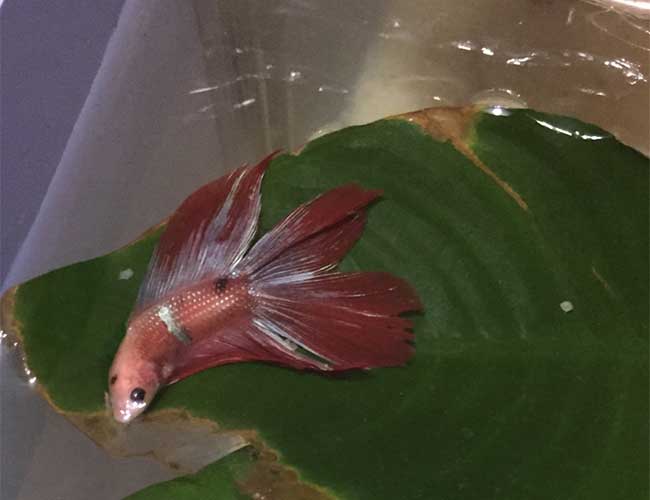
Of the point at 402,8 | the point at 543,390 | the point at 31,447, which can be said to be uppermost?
the point at 402,8

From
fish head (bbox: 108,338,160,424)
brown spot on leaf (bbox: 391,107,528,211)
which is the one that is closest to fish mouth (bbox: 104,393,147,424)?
fish head (bbox: 108,338,160,424)

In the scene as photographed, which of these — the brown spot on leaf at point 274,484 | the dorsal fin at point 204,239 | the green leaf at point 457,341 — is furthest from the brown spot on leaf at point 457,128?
the brown spot on leaf at point 274,484

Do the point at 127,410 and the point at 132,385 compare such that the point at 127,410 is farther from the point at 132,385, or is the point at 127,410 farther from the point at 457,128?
the point at 457,128

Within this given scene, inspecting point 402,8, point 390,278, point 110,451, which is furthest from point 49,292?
point 402,8

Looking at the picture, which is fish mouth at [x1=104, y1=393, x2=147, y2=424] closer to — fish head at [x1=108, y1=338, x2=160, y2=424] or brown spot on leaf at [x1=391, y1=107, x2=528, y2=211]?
fish head at [x1=108, y1=338, x2=160, y2=424]

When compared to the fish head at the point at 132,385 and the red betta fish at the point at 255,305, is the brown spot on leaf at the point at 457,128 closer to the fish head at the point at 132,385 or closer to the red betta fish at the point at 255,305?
the red betta fish at the point at 255,305

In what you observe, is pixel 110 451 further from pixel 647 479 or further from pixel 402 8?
pixel 402 8
